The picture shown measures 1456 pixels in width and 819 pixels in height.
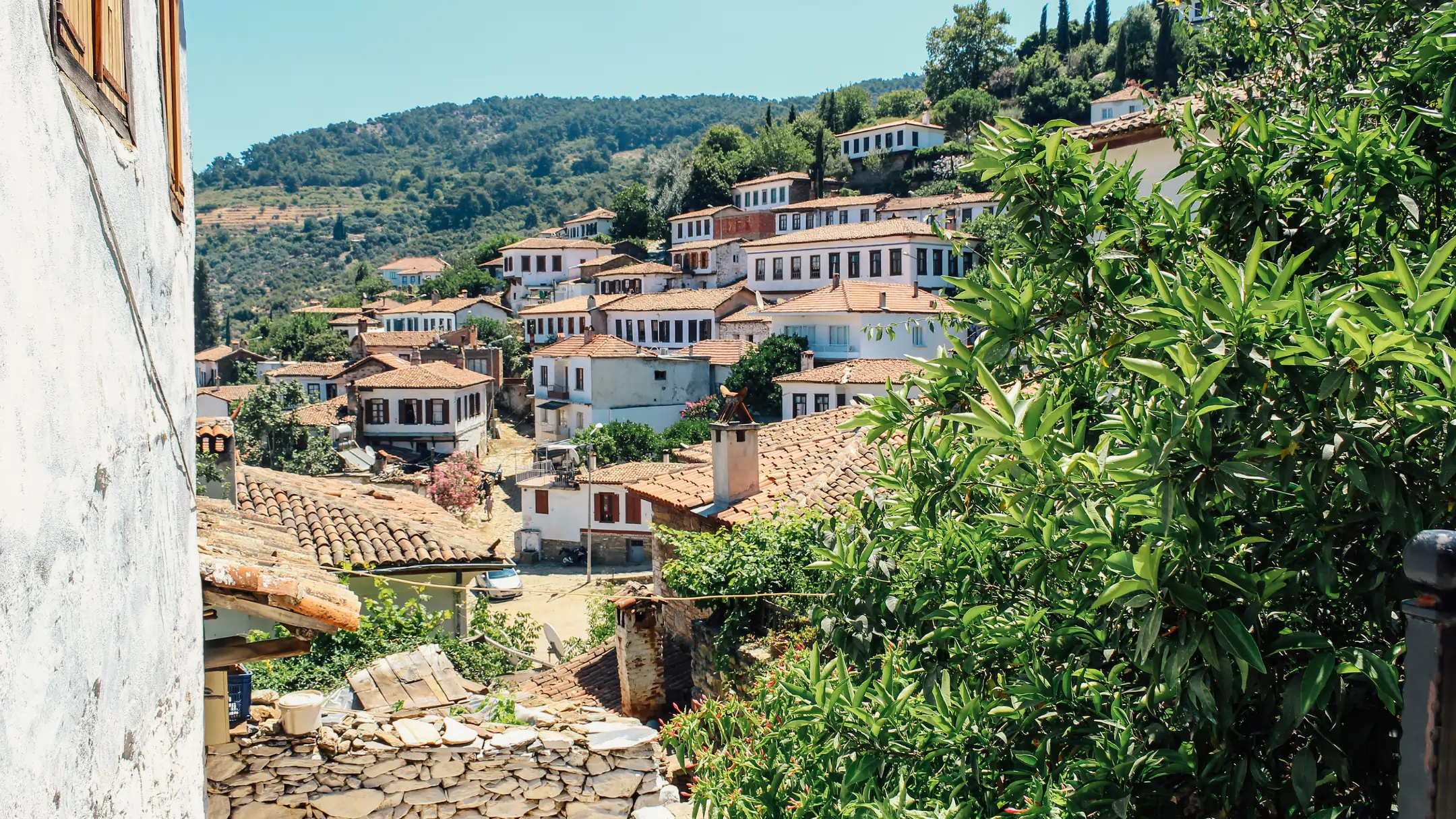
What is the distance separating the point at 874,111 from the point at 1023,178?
99.2 m

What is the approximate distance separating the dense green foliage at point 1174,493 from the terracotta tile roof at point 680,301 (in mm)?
49091

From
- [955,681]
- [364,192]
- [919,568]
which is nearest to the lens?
[955,681]

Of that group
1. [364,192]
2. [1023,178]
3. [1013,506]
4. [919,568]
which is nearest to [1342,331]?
[1013,506]

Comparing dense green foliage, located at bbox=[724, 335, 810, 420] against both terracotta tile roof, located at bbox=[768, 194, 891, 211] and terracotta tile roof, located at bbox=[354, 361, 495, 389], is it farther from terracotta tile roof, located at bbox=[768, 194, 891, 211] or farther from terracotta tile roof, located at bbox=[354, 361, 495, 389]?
terracotta tile roof, located at bbox=[768, 194, 891, 211]

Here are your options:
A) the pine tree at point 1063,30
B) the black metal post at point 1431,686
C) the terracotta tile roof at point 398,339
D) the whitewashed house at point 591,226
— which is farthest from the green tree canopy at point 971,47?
the black metal post at point 1431,686

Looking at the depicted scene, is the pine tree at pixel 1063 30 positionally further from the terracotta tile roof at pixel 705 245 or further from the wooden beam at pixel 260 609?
the wooden beam at pixel 260 609

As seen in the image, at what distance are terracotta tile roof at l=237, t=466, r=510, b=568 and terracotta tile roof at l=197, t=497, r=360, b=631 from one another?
4717mm

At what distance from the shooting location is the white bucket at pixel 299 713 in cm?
811

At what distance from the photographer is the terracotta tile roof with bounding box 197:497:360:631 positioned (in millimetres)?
5812

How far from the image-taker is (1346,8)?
5.48 metres

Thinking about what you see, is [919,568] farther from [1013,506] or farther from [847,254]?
[847,254]

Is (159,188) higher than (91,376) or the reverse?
higher

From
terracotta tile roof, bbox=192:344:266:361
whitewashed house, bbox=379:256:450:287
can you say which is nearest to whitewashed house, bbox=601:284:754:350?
terracotta tile roof, bbox=192:344:266:361

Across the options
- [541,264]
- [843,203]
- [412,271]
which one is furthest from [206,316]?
[843,203]
